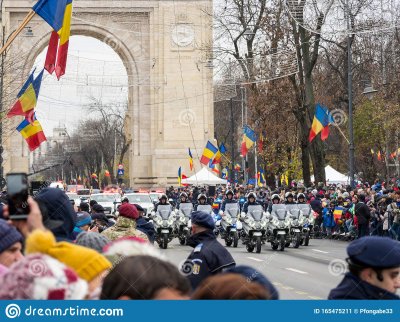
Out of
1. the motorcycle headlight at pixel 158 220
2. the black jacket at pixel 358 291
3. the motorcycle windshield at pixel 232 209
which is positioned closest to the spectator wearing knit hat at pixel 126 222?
the black jacket at pixel 358 291

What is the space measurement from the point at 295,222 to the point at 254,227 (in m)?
1.74

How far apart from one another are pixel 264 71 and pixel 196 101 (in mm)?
15732

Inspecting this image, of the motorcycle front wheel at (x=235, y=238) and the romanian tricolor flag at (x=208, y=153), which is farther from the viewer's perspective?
the romanian tricolor flag at (x=208, y=153)

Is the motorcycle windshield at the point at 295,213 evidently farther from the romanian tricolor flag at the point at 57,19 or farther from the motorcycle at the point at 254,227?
the romanian tricolor flag at the point at 57,19

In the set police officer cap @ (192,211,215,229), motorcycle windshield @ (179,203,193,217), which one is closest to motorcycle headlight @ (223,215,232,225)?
motorcycle windshield @ (179,203,193,217)

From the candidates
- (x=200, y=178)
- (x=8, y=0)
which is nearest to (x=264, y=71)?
(x=200, y=178)

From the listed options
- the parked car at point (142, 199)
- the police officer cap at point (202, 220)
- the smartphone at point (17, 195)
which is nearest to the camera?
the smartphone at point (17, 195)

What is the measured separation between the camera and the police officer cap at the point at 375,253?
5.22 meters

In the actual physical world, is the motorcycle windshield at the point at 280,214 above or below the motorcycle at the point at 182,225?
above

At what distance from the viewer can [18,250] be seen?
5.43 m

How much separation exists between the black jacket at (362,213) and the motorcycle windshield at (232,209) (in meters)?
3.27

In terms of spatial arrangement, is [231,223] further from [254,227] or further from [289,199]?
[254,227]

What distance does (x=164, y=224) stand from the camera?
31.6m

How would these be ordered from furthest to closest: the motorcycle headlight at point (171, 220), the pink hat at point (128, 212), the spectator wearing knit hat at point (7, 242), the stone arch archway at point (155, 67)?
the stone arch archway at point (155, 67), the motorcycle headlight at point (171, 220), the pink hat at point (128, 212), the spectator wearing knit hat at point (7, 242)
